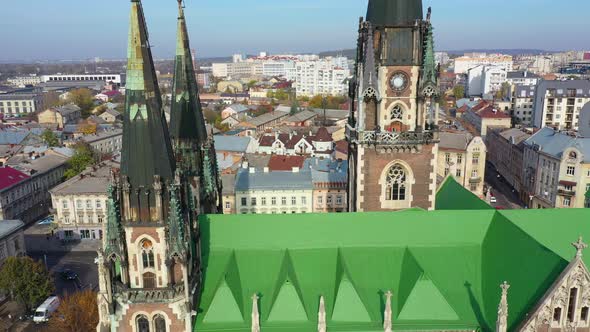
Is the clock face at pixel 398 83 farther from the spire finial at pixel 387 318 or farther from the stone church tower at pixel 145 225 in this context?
the stone church tower at pixel 145 225

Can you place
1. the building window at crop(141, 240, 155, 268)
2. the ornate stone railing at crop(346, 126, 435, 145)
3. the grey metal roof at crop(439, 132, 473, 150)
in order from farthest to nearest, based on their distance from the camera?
the grey metal roof at crop(439, 132, 473, 150)
the ornate stone railing at crop(346, 126, 435, 145)
the building window at crop(141, 240, 155, 268)

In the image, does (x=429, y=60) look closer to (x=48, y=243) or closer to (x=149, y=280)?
(x=149, y=280)

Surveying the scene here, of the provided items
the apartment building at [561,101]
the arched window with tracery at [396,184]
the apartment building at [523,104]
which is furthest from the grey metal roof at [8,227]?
the apartment building at [523,104]

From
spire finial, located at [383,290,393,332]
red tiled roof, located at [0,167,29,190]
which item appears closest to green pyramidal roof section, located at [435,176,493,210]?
spire finial, located at [383,290,393,332]

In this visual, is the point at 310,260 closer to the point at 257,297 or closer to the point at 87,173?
the point at 257,297

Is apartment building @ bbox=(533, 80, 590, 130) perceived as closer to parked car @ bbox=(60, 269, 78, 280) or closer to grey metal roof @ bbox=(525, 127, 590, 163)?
grey metal roof @ bbox=(525, 127, 590, 163)

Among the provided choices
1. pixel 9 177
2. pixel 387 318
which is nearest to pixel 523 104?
pixel 9 177
